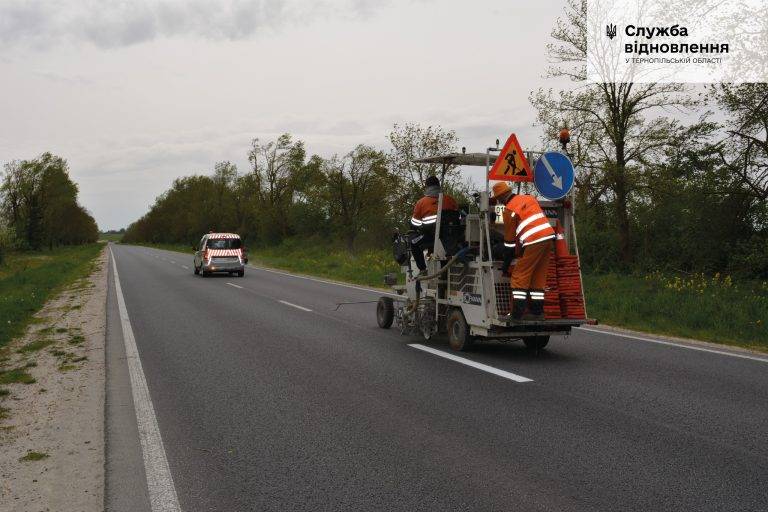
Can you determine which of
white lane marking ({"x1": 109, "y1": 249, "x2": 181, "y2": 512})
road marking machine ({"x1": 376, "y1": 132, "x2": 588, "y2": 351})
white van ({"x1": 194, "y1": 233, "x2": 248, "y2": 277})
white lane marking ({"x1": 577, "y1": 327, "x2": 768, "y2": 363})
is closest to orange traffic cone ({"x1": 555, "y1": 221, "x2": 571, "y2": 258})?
road marking machine ({"x1": 376, "y1": 132, "x2": 588, "y2": 351})

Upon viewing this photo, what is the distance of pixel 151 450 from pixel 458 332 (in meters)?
4.87

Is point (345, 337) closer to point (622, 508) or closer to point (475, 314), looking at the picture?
point (475, 314)

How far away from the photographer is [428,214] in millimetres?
9031

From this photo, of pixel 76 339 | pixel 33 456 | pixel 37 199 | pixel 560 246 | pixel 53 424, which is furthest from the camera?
pixel 37 199

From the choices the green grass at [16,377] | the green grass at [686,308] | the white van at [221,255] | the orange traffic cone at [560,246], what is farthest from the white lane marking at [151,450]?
the white van at [221,255]

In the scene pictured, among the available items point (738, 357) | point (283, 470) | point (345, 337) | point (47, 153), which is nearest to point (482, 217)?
point (345, 337)

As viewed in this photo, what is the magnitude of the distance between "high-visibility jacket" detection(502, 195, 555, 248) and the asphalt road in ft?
5.17

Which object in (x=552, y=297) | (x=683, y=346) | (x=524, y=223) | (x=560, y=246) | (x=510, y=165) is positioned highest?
(x=510, y=165)

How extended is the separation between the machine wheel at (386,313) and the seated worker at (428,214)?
1.94 m

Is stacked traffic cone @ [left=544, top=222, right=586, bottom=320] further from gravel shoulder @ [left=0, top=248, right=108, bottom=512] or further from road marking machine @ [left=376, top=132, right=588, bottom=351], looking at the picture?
gravel shoulder @ [left=0, top=248, right=108, bottom=512]

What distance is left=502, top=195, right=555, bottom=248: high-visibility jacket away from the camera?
7.41m

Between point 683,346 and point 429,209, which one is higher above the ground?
point 429,209

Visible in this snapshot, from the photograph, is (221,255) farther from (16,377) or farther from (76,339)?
(16,377)

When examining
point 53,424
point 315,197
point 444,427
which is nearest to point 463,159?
point 444,427
